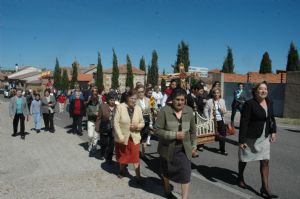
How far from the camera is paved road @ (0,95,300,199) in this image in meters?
→ 5.76

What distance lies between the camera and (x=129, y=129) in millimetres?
6195

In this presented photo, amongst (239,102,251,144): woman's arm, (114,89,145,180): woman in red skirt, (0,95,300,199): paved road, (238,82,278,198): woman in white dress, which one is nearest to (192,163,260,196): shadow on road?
(0,95,300,199): paved road

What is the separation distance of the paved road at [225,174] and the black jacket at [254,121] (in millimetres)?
988

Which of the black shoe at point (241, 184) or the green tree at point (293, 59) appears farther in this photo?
the green tree at point (293, 59)

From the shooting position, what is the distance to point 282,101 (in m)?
22.0

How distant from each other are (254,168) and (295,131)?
7717 millimetres

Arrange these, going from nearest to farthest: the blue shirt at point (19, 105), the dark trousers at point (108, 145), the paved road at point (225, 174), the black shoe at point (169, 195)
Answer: the black shoe at point (169, 195)
the paved road at point (225, 174)
the dark trousers at point (108, 145)
the blue shirt at point (19, 105)

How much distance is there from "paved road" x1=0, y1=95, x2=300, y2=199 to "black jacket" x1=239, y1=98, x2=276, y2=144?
3.24 ft

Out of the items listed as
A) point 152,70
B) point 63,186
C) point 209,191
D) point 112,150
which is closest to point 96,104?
point 112,150

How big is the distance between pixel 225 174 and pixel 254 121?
1.83 metres

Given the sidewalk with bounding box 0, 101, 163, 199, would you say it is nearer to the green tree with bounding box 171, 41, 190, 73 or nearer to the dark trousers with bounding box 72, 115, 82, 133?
the dark trousers with bounding box 72, 115, 82, 133

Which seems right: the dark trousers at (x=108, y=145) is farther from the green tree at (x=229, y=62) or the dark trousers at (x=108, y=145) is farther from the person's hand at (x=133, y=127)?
the green tree at (x=229, y=62)

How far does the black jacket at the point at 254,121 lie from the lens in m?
5.47

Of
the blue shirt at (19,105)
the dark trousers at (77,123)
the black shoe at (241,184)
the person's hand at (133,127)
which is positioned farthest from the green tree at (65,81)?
the black shoe at (241,184)
